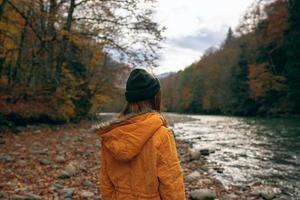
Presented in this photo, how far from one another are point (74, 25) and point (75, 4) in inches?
51.4

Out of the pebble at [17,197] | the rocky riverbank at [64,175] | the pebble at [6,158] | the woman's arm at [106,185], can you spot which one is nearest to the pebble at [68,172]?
the rocky riverbank at [64,175]

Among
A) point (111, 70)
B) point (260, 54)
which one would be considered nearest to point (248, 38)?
point (260, 54)

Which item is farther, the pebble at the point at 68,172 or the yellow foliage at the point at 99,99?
the yellow foliage at the point at 99,99

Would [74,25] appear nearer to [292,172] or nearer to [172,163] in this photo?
[292,172]

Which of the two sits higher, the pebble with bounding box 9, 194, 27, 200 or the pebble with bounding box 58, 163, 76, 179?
the pebble with bounding box 58, 163, 76, 179

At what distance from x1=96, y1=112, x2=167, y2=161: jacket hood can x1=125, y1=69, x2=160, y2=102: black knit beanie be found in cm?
15

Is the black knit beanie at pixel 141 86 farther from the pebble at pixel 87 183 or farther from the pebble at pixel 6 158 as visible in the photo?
the pebble at pixel 6 158

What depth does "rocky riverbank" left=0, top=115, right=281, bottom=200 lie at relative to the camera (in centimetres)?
787

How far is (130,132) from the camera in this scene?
293cm

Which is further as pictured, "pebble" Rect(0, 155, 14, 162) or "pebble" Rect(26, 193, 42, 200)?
"pebble" Rect(0, 155, 14, 162)

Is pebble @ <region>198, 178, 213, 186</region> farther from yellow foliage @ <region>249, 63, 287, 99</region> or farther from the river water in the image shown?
yellow foliage @ <region>249, 63, 287, 99</region>

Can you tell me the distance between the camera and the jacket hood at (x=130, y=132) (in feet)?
9.40

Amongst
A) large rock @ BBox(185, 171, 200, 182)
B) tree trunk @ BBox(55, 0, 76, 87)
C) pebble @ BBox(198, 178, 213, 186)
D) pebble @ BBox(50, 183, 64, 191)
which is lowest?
pebble @ BBox(198, 178, 213, 186)

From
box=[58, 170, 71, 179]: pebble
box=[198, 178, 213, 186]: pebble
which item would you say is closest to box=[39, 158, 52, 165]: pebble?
box=[58, 170, 71, 179]: pebble
